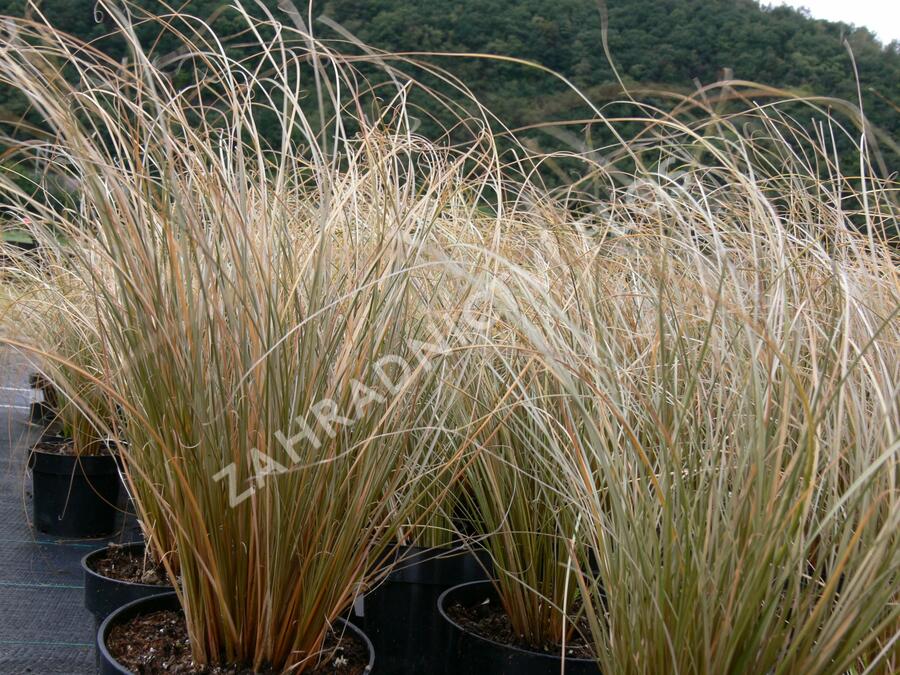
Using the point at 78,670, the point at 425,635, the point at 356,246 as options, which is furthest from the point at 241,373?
the point at 78,670

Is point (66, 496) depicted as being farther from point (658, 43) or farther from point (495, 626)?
point (658, 43)

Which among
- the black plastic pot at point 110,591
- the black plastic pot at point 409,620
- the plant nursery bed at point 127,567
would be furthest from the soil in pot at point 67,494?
the black plastic pot at point 409,620

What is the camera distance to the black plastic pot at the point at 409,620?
1529 mm

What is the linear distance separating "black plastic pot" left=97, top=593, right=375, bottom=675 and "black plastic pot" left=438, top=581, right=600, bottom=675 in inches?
6.6

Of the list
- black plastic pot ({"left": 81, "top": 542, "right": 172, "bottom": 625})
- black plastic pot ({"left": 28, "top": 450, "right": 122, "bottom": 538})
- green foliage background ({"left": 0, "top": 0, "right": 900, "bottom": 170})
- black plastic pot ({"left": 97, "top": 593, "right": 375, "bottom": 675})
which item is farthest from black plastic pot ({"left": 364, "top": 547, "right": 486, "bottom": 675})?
green foliage background ({"left": 0, "top": 0, "right": 900, "bottom": 170})

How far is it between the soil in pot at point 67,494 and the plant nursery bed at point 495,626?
1.33 meters

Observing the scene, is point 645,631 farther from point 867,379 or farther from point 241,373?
point 867,379

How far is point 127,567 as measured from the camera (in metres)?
1.60

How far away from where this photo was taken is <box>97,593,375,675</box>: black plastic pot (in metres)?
1.05

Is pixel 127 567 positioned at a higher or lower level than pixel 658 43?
lower

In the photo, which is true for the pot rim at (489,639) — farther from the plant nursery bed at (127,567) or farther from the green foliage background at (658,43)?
the green foliage background at (658,43)

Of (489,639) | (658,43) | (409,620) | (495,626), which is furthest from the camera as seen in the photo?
(658,43)

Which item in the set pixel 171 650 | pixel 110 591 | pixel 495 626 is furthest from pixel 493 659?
pixel 110 591

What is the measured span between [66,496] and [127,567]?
0.92 m
